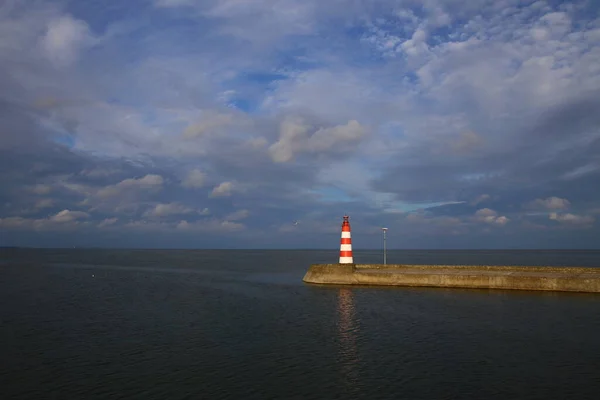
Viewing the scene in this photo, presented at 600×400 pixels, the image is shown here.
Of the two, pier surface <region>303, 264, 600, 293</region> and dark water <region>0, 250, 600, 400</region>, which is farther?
pier surface <region>303, 264, 600, 293</region>

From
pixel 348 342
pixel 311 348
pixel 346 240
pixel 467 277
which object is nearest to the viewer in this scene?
pixel 311 348

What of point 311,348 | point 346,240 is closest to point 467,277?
point 346,240

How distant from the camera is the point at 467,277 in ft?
114

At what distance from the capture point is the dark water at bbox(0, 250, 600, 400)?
1421 cm

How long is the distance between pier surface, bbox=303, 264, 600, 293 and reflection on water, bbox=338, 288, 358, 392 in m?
6.36

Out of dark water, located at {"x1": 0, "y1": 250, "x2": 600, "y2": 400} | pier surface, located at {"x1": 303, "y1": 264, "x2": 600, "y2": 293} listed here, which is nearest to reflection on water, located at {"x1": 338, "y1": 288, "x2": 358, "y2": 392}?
dark water, located at {"x1": 0, "y1": 250, "x2": 600, "y2": 400}

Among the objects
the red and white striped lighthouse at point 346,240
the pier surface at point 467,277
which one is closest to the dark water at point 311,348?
the pier surface at point 467,277

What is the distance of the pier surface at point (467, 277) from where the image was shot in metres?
31.5

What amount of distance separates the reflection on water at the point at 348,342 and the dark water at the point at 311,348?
0.21 ft

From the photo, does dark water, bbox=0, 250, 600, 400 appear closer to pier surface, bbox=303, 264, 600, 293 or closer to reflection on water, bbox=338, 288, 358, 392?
reflection on water, bbox=338, 288, 358, 392

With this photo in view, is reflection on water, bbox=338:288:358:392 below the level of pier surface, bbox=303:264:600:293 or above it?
below

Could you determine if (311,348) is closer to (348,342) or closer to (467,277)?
(348,342)

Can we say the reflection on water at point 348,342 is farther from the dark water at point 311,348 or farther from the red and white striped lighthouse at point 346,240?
the red and white striped lighthouse at point 346,240

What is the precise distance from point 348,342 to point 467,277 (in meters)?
17.9
